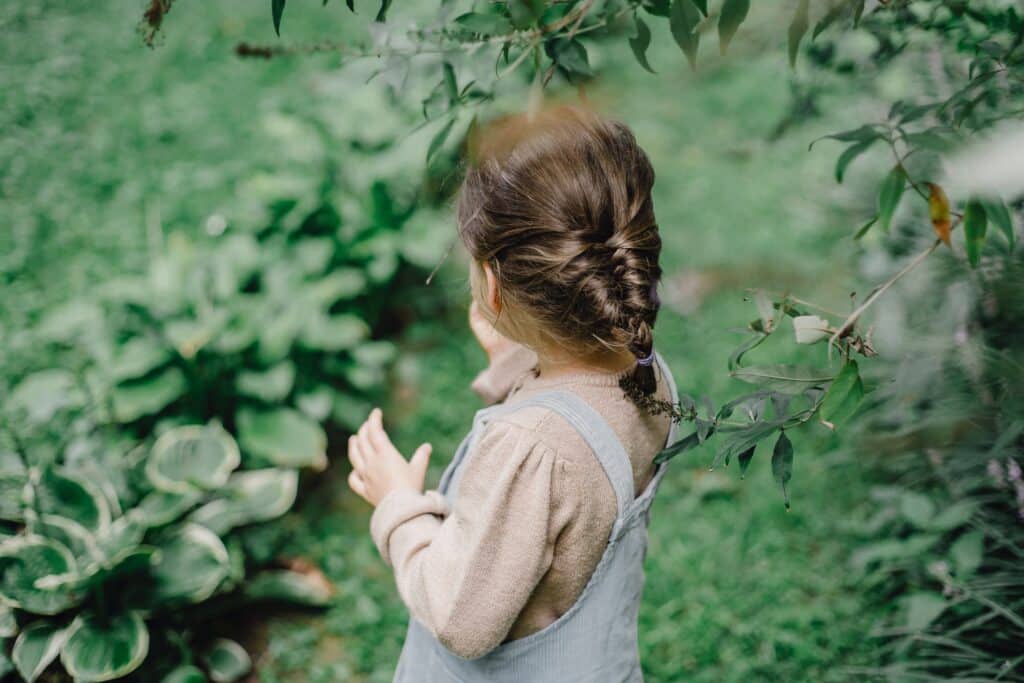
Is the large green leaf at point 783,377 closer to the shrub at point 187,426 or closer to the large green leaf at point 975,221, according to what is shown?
the large green leaf at point 975,221

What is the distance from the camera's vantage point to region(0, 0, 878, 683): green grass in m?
2.69

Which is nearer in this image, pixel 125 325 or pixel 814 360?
pixel 125 325

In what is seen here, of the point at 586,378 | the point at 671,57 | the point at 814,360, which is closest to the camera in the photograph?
the point at 586,378

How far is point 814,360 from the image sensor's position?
355 cm

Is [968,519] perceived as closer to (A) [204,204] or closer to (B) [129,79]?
(A) [204,204]

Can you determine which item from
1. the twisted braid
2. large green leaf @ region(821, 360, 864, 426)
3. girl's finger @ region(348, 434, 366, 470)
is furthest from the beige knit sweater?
large green leaf @ region(821, 360, 864, 426)

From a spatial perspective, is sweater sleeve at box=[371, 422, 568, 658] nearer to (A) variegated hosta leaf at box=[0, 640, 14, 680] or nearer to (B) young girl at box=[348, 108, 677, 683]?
(B) young girl at box=[348, 108, 677, 683]

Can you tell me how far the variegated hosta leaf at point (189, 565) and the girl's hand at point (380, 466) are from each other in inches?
40.5

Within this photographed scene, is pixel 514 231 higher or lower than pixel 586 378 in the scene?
higher

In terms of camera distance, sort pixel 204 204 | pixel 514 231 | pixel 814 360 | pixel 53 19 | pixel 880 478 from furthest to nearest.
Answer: pixel 53 19 < pixel 204 204 < pixel 814 360 < pixel 880 478 < pixel 514 231

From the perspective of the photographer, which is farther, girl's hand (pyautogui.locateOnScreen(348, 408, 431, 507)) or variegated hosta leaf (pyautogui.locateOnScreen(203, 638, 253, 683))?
variegated hosta leaf (pyautogui.locateOnScreen(203, 638, 253, 683))

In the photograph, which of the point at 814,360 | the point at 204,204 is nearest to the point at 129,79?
the point at 204,204

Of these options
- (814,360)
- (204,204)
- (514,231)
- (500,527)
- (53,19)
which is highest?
(514,231)

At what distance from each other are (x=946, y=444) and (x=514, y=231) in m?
1.73
